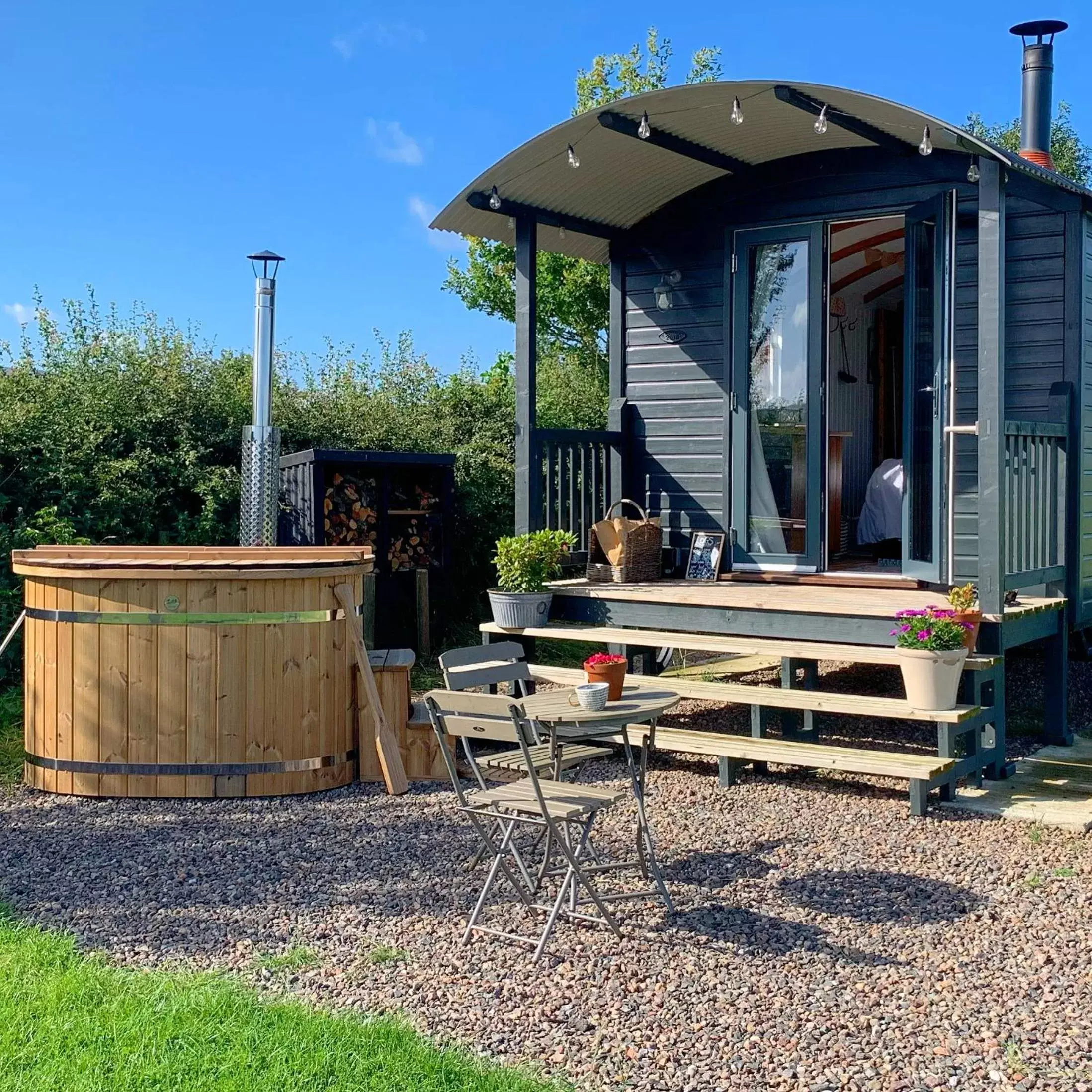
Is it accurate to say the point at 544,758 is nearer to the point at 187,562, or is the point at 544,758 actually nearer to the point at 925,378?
the point at 187,562

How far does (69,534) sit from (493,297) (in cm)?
1430

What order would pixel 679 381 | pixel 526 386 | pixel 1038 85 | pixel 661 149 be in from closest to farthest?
pixel 661 149, pixel 526 386, pixel 1038 85, pixel 679 381

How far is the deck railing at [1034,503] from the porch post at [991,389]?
95 mm

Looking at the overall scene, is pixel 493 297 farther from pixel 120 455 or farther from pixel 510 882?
pixel 510 882

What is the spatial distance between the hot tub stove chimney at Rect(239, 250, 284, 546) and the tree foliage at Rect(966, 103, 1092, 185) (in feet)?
62.7

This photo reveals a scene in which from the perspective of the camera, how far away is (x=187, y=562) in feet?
20.9

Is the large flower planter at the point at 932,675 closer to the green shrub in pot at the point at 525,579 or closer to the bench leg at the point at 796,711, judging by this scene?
the bench leg at the point at 796,711

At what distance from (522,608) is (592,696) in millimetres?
3064

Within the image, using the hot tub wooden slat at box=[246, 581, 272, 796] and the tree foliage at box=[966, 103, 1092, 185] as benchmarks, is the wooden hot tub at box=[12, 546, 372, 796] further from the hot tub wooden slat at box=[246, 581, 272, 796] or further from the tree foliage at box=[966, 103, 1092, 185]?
the tree foliage at box=[966, 103, 1092, 185]

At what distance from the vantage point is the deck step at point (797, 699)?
5922 millimetres

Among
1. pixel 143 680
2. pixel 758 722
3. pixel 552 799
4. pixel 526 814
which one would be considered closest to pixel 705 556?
pixel 758 722

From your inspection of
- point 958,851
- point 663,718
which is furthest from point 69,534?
point 958,851

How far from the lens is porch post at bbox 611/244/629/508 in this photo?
9.07 m

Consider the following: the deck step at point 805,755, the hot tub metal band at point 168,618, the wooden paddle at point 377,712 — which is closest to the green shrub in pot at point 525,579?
the deck step at point 805,755
